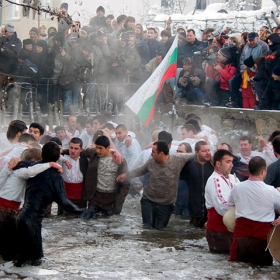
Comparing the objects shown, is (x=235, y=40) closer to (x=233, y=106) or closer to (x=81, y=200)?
(x=233, y=106)

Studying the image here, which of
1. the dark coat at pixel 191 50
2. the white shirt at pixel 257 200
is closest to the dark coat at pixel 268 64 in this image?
the dark coat at pixel 191 50

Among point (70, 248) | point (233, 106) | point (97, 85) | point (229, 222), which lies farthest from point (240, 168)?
point (97, 85)

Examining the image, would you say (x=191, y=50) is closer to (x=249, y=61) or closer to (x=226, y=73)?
(x=226, y=73)

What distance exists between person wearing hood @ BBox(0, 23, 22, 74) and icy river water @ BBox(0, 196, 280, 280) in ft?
20.5

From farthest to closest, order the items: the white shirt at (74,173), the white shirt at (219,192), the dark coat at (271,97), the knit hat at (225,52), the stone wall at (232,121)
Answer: the knit hat at (225,52), the stone wall at (232,121), the dark coat at (271,97), the white shirt at (74,173), the white shirt at (219,192)

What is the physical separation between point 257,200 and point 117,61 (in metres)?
10.4

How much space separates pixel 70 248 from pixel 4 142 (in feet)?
9.00

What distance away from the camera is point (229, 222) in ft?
32.6

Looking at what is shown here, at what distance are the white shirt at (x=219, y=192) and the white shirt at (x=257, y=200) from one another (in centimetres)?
60

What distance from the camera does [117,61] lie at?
19.2 metres

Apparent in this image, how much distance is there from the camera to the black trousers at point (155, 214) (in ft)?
40.9

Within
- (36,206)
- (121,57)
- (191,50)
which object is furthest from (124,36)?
(36,206)

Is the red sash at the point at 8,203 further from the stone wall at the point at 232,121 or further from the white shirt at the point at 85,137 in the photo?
the stone wall at the point at 232,121

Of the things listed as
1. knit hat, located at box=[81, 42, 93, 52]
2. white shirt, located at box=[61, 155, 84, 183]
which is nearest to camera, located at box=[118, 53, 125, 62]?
knit hat, located at box=[81, 42, 93, 52]
